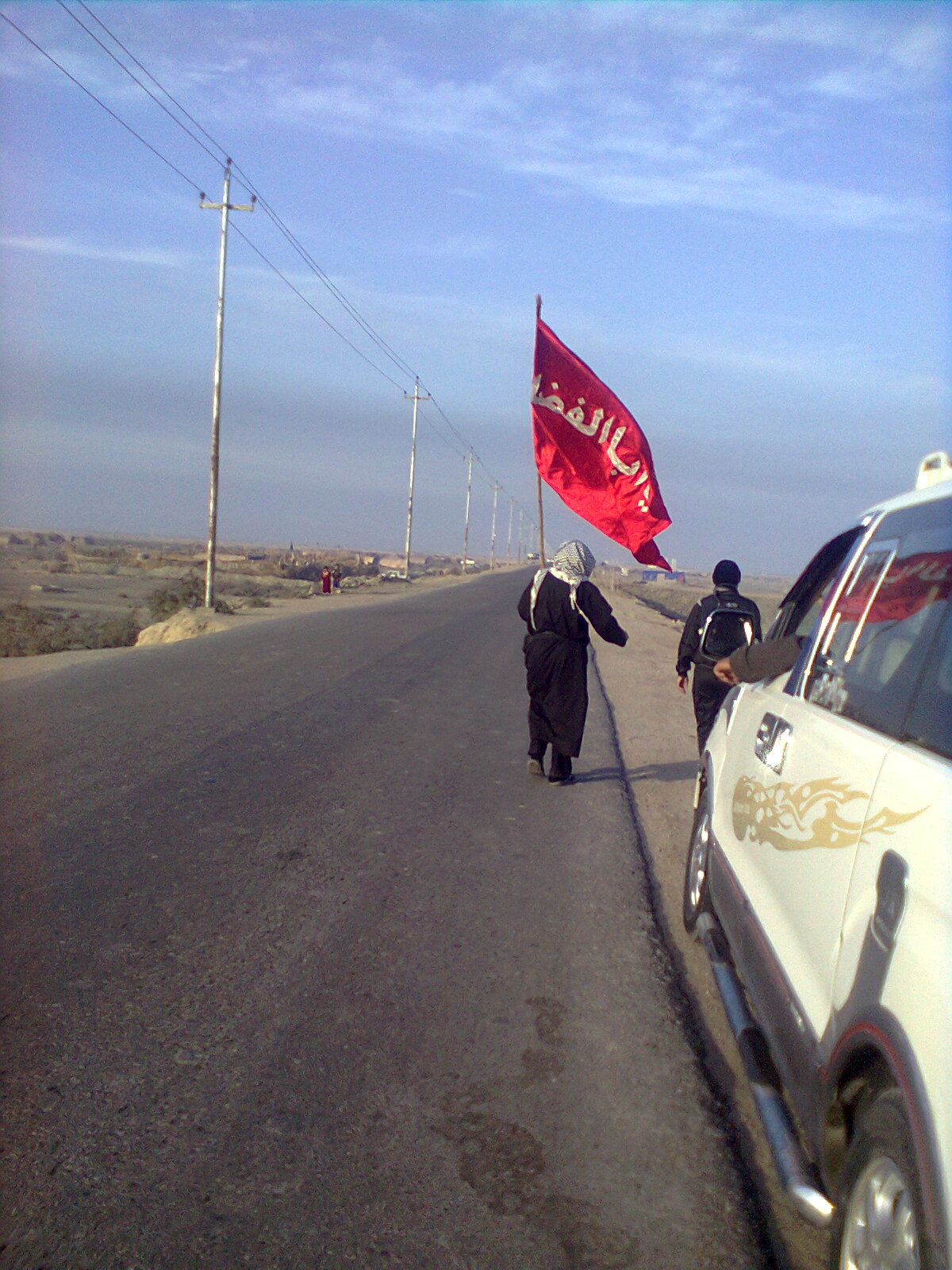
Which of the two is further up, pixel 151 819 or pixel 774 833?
pixel 774 833

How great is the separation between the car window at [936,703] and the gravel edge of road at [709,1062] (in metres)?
1.48

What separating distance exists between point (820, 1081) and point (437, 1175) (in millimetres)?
1194

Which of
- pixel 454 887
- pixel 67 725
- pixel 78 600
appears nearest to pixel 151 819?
pixel 454 887

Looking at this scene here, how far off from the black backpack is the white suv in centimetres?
284

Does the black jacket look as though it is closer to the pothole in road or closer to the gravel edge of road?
the gravel edge of road

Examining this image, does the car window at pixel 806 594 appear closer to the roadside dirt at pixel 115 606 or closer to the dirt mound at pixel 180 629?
the roadside dirt at pixel 115 606

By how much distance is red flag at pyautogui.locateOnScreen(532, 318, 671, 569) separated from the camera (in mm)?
7918

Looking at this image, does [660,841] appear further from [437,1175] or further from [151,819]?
[437,1175]

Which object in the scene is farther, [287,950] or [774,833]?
[287,950]

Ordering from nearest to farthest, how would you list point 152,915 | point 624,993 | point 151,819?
point 624,993 → point 152,915 → point 151,819

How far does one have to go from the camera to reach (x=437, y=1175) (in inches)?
114

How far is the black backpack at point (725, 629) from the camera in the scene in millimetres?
6766

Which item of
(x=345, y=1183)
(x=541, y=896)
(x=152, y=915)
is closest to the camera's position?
(x=345, y=1183)

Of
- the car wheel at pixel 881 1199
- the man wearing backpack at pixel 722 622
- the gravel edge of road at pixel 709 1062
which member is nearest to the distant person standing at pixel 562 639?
the man wearing backpack at pixel 722 622
